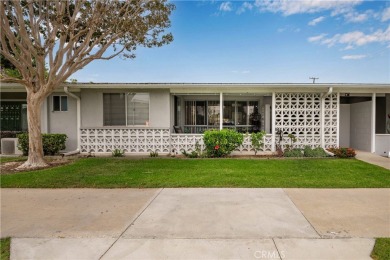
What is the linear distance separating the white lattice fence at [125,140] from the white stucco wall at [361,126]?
351 inches

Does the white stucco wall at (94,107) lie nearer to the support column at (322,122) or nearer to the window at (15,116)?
the window at (15,116)

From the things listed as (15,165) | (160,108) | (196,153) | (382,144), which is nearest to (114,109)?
(160,108)

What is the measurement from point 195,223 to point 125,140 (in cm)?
853

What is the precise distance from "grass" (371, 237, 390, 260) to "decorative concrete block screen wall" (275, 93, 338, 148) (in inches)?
342

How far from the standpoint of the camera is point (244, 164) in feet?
31.1

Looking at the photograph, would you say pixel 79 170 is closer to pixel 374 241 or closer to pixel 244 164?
pixel 244 164

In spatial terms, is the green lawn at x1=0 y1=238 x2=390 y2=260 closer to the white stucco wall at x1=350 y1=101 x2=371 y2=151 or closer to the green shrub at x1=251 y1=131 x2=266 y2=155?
the green shrub at x1=251 y1=131 x2=266 y2=155

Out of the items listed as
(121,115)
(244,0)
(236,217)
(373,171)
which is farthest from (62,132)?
(373,171)

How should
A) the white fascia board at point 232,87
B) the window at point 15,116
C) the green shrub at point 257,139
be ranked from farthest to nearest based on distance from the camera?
the window at point 15,116 → the green shrub at point 257,139 → the white fascia board at point 232,87

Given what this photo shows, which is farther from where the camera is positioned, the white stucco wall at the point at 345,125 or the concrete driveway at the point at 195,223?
the white stucco wall at the point at 345,125

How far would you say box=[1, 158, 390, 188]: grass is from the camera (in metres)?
6.84

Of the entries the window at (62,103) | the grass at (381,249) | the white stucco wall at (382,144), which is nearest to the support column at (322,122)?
the white stucco wall at (382,144)

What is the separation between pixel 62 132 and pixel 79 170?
4955 millimetres

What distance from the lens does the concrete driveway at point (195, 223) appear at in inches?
136
